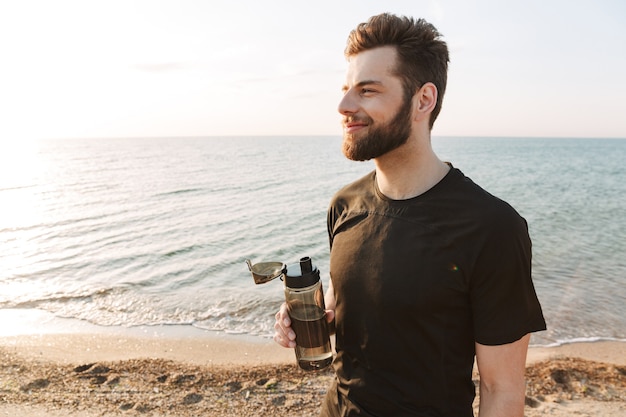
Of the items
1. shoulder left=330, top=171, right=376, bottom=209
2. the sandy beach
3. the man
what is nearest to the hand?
the man

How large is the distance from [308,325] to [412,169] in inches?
37.9

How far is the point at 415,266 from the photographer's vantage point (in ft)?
6.35

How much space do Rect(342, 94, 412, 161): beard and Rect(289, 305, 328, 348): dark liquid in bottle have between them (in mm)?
846

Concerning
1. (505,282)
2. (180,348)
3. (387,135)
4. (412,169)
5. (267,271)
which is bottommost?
(180,348)

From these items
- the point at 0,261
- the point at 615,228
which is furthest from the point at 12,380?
the point at 615,228

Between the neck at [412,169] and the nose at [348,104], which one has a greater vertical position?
the nose at [348,104]

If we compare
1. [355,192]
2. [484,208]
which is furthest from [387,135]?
[484,208]

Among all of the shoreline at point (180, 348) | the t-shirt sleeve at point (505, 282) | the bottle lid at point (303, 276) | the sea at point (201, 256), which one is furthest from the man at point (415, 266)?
the sea at point (201, 256)

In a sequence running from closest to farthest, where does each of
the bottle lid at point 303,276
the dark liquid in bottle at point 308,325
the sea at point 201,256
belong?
the bottle lid at point 303,276 < the dark liquid in bottle at point 308,325 < the sea at point 201,256

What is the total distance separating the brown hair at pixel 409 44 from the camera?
2.15m

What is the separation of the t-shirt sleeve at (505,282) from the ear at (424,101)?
0.70 meters

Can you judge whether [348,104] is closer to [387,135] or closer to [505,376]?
[387,135]

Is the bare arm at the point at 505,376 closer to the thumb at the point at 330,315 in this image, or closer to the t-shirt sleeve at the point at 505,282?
the t-shirt sleeve at the point at 505,282

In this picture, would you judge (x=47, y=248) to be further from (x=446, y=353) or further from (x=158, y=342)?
(x=446, y=353)
